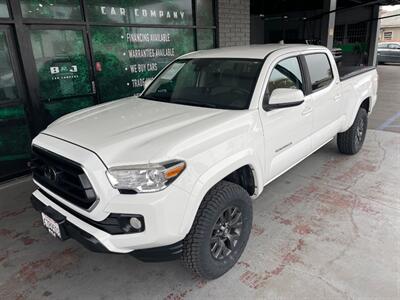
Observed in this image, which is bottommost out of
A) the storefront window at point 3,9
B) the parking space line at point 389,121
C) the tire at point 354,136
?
the parking space line at point 389,121

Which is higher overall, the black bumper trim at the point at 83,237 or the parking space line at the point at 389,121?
the black bumper trim at the point at 83,237

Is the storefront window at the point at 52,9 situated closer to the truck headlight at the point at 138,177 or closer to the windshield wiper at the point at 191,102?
the windshield wiper at the point at 191,102

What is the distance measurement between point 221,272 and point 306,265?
733 millimetres

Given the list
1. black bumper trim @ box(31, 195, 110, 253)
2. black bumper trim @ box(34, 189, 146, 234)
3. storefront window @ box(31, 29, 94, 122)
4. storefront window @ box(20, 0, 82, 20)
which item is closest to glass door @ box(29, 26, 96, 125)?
storefront window @ box(31, 29, 94, 122)

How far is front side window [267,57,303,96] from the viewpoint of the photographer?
10.0ft

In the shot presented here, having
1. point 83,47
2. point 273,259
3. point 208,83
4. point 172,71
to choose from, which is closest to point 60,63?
point 83,47

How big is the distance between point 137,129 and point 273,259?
1.60 metres

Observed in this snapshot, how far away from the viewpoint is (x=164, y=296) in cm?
243

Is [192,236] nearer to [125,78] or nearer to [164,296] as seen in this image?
[164,296]

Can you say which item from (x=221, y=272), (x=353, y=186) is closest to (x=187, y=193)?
Result: (x=221, y=272)

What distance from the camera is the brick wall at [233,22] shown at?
7660 mm

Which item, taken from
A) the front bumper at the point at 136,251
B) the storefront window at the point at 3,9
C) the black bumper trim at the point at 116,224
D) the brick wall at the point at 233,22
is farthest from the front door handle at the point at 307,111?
the brick wall at the point at 233,22

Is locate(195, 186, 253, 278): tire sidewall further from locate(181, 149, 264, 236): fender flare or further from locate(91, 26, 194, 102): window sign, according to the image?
locate(91, 26, 194, 102): window sign

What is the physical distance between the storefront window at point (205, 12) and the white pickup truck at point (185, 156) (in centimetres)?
406
